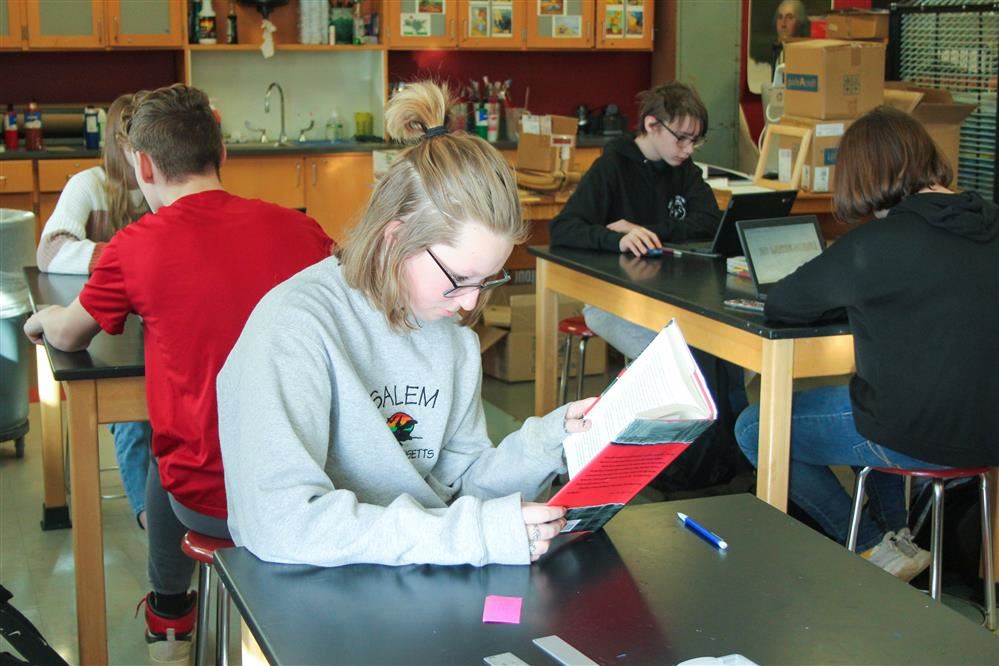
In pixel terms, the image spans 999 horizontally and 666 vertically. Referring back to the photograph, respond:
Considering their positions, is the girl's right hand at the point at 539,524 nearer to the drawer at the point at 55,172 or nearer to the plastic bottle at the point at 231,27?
the drawer at the point at 55,172

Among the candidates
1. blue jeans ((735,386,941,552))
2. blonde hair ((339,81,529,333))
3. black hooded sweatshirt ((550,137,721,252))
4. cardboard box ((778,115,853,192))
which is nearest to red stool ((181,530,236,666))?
blonde hair ((339,81,529,333))

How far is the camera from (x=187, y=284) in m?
2.29

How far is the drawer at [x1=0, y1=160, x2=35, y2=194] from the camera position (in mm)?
5840

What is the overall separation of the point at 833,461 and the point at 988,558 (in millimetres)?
417

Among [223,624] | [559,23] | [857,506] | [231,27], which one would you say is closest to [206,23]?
[231,27]

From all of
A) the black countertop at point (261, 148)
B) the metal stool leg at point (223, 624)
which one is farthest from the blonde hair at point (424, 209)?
the black countertop at point (261, 148)

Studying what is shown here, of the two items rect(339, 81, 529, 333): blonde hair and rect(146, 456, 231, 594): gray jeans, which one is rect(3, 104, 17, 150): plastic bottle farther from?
rect(339, 81, 529, 333): blonde hair

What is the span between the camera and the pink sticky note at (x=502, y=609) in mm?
1353

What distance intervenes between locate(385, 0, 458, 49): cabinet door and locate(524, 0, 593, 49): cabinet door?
0.48 m

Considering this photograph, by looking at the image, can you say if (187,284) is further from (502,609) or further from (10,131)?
(10,131)

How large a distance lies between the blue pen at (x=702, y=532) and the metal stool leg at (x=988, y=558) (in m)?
1.36

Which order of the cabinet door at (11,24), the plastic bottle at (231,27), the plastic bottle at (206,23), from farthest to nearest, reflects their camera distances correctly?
the plastic bottle at (231,27)
the plastic bottle at (206,23)
the cabinet door at (11,24)

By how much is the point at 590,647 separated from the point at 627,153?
2.91 meters

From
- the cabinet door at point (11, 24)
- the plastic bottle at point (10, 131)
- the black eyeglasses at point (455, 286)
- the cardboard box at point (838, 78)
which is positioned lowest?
the black eyeglasses at point (455, 286)
